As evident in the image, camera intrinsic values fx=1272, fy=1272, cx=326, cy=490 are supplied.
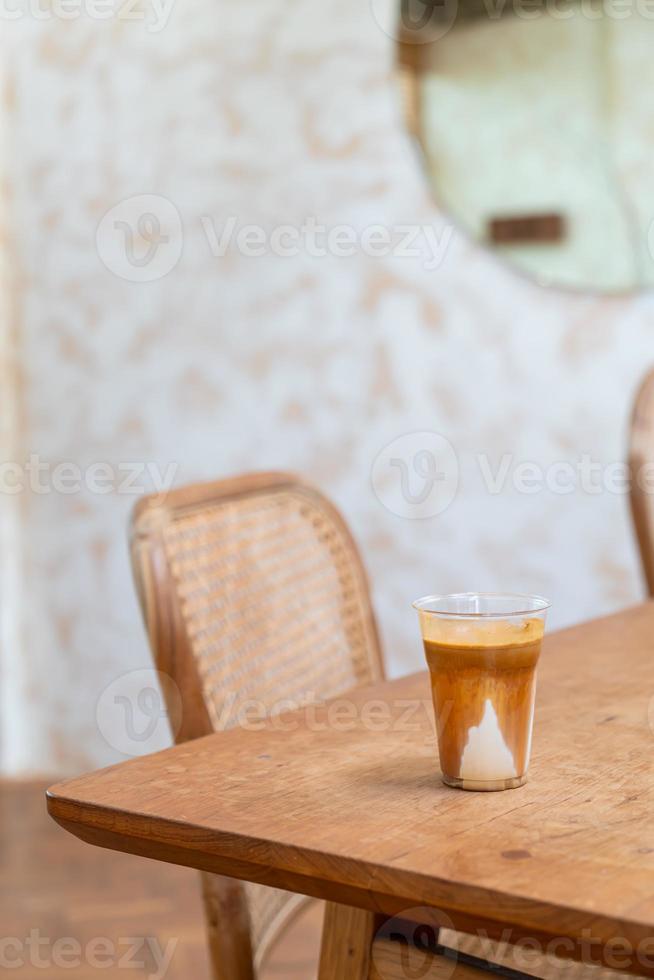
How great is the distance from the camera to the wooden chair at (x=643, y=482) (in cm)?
151

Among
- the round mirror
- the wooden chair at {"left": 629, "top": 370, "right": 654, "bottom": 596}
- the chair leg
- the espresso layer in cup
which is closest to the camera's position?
the espresso layer in cup

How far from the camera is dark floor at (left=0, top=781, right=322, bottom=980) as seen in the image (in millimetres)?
1975

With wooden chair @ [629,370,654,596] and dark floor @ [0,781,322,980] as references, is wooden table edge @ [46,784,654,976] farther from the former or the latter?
dark floor @ [0,781,322,980]

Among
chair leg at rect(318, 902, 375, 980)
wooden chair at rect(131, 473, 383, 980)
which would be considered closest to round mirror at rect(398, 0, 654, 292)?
wooden chair at rect(131, 473, 383, 980)

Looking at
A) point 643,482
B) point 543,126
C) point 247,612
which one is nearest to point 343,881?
point 247,612

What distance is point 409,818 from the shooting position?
2.11ft

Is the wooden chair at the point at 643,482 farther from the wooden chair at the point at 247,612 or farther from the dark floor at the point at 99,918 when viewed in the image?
the dark floor at the point at 99,918

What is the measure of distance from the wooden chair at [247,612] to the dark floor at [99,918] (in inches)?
37.0

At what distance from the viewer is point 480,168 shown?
2.32 metres

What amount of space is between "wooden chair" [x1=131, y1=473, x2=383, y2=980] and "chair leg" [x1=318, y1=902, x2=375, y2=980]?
122 mm

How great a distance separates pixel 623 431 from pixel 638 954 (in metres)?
1.78

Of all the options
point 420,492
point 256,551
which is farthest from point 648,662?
point 420,492

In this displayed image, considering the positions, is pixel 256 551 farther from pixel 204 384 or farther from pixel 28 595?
pixel 28 595

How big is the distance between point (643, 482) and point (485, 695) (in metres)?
0.89
